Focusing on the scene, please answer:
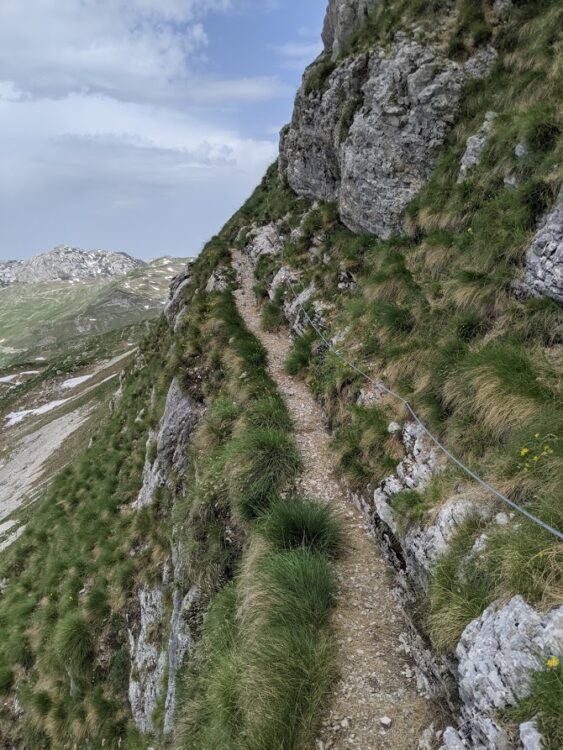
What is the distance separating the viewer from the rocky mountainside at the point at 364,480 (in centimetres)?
564

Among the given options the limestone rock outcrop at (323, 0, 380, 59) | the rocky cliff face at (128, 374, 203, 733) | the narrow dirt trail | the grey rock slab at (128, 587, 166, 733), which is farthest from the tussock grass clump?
the limestone rock outcrop at (323, 0, 380, 59)

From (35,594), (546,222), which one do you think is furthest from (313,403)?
(35,594)

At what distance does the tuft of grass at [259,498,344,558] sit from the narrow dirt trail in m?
0.43

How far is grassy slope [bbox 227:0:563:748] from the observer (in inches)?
223

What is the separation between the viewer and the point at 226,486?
10758mm

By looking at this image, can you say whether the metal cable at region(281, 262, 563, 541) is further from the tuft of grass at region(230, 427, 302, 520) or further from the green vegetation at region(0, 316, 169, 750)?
the green vegetation at region(0, 316, 169, 750)

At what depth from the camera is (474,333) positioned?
9.44 m

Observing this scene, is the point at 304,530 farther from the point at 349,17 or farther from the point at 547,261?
the point at 349,17

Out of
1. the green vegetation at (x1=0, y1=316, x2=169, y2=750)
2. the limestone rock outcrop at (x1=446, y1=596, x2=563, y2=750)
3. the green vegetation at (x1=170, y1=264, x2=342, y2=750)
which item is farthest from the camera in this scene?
the green vegetation at (x1=0, y1=316, x2=169, y2=750)

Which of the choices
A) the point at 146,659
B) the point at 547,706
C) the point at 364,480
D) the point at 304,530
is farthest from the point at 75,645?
the point at 547,706

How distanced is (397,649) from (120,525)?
13.9m

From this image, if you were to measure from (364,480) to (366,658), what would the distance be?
3889 millimetres

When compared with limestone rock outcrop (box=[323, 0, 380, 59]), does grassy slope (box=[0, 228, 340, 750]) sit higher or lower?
lower

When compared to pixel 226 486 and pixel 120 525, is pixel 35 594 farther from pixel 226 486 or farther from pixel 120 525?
pixel 226 486
